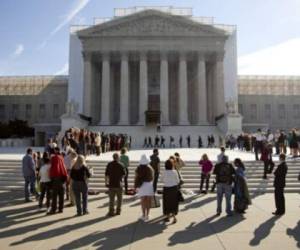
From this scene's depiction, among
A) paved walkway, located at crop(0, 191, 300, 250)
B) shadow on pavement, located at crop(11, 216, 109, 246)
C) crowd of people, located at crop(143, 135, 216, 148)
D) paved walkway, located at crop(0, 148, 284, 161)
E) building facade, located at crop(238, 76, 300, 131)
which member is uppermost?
building facade, located at crop(238, 76, 300, 131)

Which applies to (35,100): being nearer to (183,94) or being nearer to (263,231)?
(183,94)

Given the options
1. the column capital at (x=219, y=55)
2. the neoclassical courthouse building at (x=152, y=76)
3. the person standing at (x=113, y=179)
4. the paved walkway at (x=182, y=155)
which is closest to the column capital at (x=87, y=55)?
the neoclassical courthouse building at (x=152, y=76)

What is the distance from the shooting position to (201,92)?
52500 millimetres

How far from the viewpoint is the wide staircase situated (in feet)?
52.9

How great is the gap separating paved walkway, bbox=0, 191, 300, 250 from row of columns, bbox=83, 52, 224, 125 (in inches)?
1541

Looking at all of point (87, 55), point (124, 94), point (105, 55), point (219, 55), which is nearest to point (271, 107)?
point (219, 55)

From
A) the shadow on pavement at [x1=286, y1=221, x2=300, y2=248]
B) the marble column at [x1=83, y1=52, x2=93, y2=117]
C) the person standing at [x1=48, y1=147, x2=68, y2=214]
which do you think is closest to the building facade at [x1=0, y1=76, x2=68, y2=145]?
the marble column at [x1=83, y1=52, x2=93, y2=117]

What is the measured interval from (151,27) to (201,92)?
1246cm

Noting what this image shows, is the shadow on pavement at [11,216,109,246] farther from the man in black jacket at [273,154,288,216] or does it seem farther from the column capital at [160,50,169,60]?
the column capital at [160,50,169,60]

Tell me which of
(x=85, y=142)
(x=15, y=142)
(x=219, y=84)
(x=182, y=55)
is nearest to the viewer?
(x=85, y=142)

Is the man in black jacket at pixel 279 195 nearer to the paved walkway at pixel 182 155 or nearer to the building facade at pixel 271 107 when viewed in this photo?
the paved walkway at pixel 182 155

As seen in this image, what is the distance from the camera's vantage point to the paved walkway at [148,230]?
7.91m

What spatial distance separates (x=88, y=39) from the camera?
5312 centimetres

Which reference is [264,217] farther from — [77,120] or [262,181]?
[77,120]
